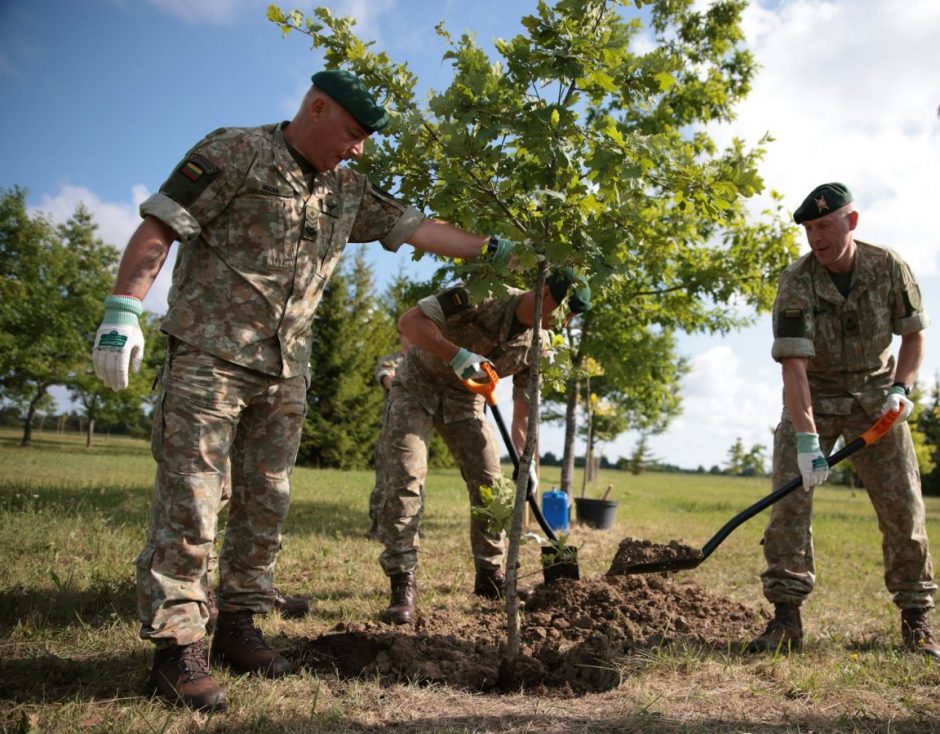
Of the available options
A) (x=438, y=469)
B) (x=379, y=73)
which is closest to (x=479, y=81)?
(x=379, y=73)

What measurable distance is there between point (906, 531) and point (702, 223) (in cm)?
557

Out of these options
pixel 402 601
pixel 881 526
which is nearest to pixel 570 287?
pixel 402 601

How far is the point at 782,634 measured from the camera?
3682 mm

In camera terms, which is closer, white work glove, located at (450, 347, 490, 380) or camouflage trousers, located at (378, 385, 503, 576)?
white work glove, located at (450, 347, 490, 380)

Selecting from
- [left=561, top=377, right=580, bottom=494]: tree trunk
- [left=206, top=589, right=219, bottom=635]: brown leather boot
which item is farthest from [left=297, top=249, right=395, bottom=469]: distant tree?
[left=206, top=589, right=219, bottom=635]: brown leather boot

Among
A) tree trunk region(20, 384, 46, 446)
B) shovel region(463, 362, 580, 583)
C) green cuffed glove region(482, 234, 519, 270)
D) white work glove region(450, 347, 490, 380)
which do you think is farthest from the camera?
tree trunk region(20, 384, 46, 446)

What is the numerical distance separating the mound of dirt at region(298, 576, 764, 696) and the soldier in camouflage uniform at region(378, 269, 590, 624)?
0.38 m

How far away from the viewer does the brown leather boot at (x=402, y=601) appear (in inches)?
153

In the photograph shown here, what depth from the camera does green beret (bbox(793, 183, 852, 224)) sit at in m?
3.70

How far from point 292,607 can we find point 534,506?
5.12 feet

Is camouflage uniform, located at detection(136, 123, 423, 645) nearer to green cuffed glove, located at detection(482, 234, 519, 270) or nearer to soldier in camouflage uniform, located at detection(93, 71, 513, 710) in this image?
soldier in camouflage uniform, located at detection(93, 71, 513, 710)

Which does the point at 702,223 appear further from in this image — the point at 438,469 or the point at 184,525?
the point at 438,469

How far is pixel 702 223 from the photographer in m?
8.63

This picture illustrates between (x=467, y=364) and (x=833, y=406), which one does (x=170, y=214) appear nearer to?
(x=467, y=364)
